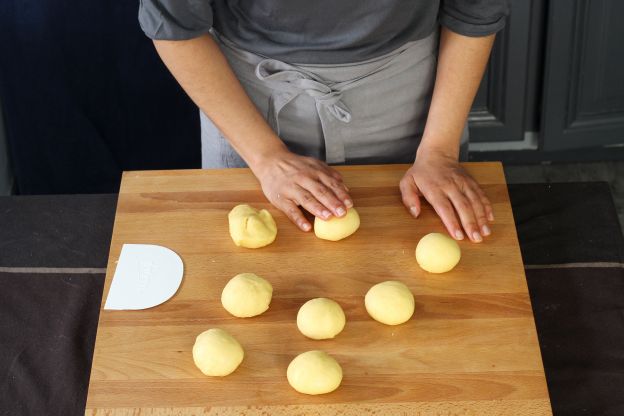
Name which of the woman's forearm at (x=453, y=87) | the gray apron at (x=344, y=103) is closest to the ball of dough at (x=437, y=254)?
the woman's forearm at (x=453, y=87)

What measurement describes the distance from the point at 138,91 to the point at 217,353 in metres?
1.50

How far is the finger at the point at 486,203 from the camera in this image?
128 centimetres

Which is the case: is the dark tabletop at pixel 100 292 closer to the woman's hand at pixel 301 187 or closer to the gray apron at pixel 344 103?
the gray apron at pixel 344 103

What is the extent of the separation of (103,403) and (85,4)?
1.46 m

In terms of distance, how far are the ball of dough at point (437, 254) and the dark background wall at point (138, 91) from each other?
1.37m

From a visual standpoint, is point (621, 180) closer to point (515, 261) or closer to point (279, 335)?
point (515, 261)

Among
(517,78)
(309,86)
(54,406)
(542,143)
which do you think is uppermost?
(309,86)

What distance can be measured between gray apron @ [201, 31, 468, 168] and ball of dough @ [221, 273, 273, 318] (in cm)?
42

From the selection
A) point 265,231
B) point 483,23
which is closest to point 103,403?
point 265,231

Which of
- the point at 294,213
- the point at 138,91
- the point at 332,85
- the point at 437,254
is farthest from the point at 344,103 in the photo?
the point at 138,91

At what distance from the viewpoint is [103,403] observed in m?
1.02

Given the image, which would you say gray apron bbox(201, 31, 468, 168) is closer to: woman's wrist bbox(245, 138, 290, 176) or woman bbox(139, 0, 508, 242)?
woman bbox(139, 0, 508, 242)

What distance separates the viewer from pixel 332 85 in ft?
4.66

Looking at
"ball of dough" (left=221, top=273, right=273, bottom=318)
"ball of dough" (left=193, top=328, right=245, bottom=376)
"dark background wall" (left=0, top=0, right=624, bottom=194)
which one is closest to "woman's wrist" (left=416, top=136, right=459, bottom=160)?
"ball of dough" (left=221, top=273, right=273, bottom=318)
